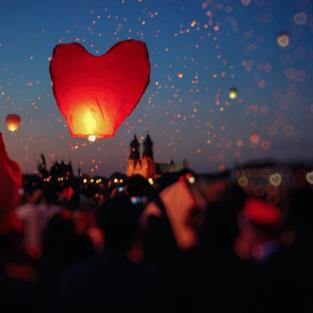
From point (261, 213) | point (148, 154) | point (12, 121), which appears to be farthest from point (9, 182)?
point (148, 154)

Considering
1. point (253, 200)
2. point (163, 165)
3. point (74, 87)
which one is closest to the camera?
point (253, 200)

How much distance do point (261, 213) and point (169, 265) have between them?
113 centimetres

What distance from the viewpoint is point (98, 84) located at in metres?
7.90

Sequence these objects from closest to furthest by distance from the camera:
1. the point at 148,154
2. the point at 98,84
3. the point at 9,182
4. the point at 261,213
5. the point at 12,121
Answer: the point at 261,213, the point at 9,182, the point at 98,84, the point at 12,121, the point at 148,154

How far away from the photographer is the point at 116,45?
8.08 meters

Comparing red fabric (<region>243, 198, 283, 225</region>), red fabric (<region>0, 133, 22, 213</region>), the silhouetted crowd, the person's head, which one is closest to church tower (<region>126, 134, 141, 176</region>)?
red fabric (<region>0, 133, 22, 213</region>)

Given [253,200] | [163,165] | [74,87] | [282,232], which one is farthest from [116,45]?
[163,165]

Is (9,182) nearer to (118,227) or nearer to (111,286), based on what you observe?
(118,227)

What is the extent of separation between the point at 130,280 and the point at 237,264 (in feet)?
2.04

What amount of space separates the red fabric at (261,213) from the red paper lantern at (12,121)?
674 cm

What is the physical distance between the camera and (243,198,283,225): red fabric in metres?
3.61

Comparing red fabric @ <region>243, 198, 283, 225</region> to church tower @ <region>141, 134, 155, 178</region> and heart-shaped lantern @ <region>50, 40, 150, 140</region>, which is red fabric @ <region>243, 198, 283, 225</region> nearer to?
heart-shaped lantern @ <region>50, 40, 150, 140</region>

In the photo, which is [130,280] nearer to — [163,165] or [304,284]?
[304,284]

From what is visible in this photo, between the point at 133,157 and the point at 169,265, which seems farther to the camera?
the point at 133,157
